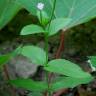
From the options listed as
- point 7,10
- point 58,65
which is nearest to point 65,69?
point 58,65

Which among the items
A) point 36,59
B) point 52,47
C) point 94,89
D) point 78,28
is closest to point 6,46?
point 52,47

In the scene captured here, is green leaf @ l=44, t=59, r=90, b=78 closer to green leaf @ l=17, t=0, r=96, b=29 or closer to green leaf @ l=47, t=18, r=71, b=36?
green leaf @ l=47, t=18, r=71, b=36

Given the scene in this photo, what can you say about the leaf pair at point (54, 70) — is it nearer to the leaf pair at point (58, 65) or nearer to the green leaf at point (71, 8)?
the leaf pair at point (58, 65)

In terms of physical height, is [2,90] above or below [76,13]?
below

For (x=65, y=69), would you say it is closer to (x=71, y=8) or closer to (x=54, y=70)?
(x=54, y=70)

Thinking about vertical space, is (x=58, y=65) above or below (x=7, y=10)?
below

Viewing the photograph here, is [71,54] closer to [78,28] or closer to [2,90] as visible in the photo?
[78,28]

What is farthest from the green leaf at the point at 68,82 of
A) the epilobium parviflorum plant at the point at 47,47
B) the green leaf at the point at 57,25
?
the green leaf at the point at 57,25
